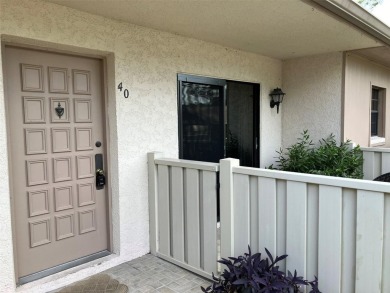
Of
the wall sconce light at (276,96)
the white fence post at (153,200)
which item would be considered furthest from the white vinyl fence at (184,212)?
the wall sconce light at (276,96)

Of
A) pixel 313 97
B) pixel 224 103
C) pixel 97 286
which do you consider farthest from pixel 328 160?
pixel 97 286

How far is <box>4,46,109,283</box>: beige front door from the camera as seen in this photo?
2.76 metres

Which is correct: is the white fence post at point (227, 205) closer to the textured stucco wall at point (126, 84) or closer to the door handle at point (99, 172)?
the textured stucco wall at point (126, 84)

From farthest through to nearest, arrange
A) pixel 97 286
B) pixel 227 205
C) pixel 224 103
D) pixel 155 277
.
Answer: pixel 224 103 < pixel 155 277 < pixel 97 286 < pixel 227 205

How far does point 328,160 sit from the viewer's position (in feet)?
14.8

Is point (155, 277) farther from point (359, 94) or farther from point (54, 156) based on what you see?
point (359, 94)

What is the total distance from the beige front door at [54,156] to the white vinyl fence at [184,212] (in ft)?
1.93

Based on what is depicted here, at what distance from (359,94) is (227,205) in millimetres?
4157

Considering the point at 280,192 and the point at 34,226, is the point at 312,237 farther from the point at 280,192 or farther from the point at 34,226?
the point at 34,226

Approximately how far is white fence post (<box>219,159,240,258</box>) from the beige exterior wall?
130 inches

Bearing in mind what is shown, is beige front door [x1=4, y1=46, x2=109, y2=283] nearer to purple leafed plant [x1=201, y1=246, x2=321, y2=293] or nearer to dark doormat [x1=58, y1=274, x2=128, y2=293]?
dark doormat [x1=58, y1=274, x2=128, y2=293]

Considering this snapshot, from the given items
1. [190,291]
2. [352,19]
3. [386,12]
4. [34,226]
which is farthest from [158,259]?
[386,12]

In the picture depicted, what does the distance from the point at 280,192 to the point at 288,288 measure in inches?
28.0

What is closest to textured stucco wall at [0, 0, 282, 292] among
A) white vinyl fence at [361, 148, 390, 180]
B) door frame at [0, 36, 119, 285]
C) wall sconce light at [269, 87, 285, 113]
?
door frame at [0, 36, 119, 285]
